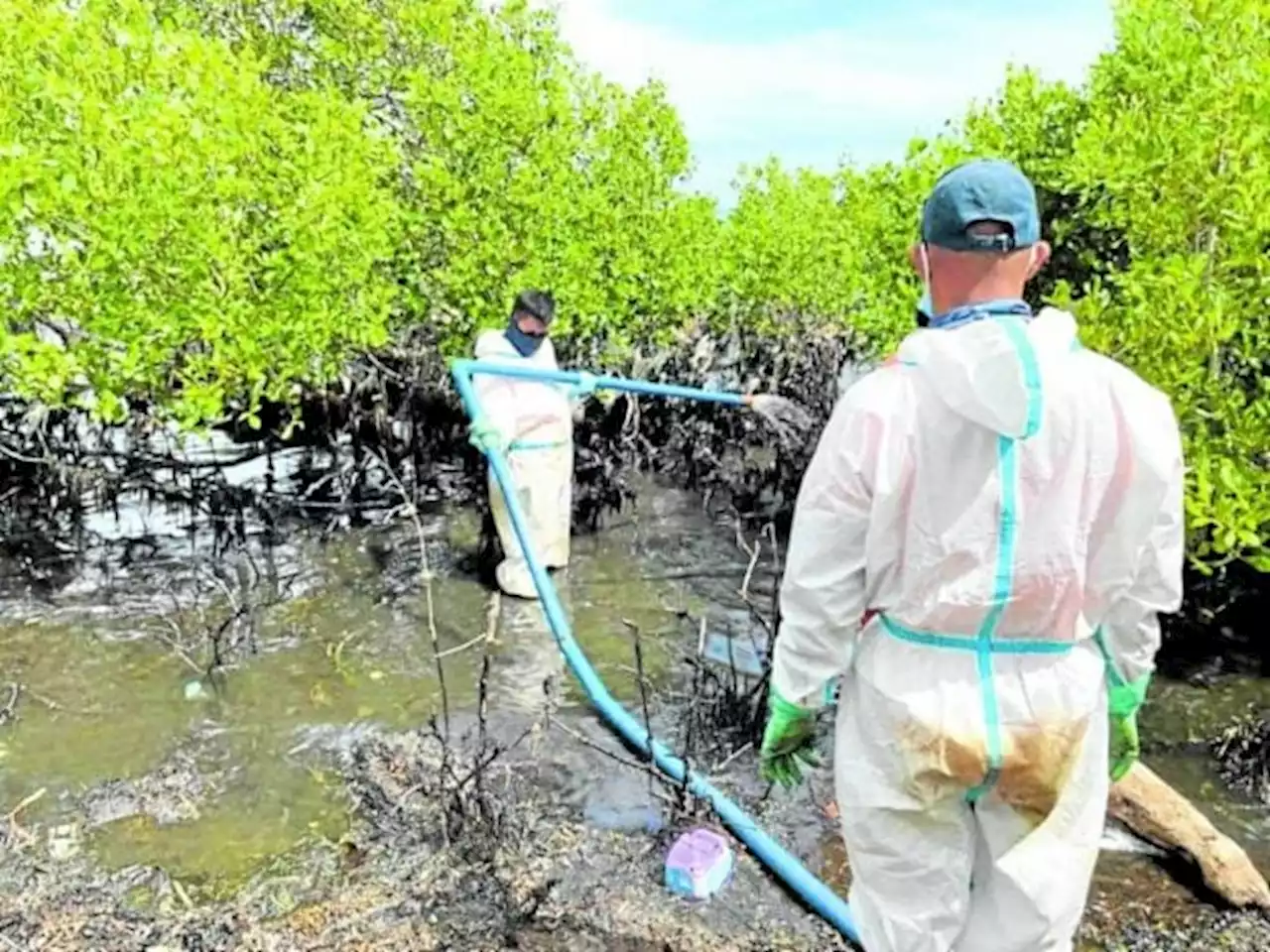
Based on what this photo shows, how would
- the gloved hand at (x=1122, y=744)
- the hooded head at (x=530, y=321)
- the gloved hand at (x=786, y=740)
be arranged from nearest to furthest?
1. the gloved hand at (x=786, y=740)
2. the gloved hand at (x=1122, y=744)
3. the hooded head at (x=530, y=321)

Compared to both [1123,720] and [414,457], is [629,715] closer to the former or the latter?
[1123,720]

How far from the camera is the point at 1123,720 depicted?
2.66 metres

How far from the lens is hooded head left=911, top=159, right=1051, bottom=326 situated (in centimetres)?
226

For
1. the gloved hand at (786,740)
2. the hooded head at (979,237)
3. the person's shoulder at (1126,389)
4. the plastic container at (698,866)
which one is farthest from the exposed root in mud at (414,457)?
the hooded head at (979,237)

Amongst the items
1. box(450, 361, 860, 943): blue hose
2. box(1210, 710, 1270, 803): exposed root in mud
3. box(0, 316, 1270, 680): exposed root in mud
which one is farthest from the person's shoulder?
box(0, 316, 1270, 680): exposed root in mud

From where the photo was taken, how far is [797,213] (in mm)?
12922

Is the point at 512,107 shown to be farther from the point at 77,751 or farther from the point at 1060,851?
the point at 1060,851

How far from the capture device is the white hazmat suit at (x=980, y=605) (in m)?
2.26

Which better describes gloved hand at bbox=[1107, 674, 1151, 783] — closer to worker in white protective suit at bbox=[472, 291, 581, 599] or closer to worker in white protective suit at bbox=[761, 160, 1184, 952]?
worker in white protective suit at bbox=[761, 160, 1184, 952]

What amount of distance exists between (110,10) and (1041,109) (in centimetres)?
572

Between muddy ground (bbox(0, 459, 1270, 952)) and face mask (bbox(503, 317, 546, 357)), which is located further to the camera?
face mask (bbox(503, 317, 546, 357))

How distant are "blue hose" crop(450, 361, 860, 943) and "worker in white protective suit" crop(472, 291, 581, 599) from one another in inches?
8.3

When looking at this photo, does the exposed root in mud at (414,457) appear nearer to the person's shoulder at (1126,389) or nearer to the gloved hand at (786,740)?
the gloved hand at (786,740)

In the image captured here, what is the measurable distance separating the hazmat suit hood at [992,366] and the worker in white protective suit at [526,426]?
460cm
